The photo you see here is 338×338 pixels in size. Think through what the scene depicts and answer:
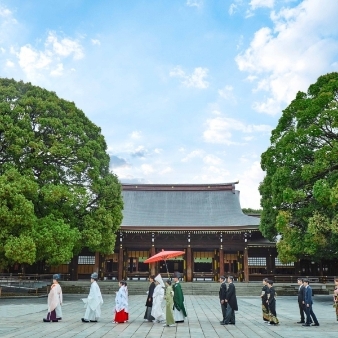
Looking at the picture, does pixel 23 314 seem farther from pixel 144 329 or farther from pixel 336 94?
pixel 336 94

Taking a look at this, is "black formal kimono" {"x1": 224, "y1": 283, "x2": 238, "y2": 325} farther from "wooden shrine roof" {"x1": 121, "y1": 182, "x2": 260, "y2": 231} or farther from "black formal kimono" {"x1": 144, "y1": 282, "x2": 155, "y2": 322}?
"wooden shrine roof" {"x1": 121, "y1": 182, "x2": 260, "y2": 231}

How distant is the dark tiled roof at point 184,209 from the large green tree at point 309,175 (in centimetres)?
892

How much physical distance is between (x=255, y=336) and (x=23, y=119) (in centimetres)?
1526

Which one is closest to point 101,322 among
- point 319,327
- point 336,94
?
point 319,327

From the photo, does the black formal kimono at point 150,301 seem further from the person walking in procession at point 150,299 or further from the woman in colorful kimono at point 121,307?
the woman in colorful kimono at point 121,307

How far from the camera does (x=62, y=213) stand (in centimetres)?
2048

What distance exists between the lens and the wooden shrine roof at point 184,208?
1233 inches

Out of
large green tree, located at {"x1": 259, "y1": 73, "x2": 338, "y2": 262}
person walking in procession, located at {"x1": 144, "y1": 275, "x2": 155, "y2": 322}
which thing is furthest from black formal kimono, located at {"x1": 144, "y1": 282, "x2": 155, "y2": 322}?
large green tree, located at {"x1": 259, "y1": 73, "x2": 338, "y2": 262}

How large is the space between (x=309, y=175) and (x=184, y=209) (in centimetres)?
1706

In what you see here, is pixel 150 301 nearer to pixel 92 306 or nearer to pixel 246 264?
pixel 92 306

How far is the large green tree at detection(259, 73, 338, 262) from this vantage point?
18.9 meters

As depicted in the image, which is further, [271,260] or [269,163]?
[271,260]

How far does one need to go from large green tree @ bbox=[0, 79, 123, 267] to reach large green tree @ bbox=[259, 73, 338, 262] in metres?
9.07

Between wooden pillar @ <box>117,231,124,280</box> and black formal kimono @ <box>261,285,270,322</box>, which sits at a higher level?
wooden pillar @ <box>117,231,124,280</box>
